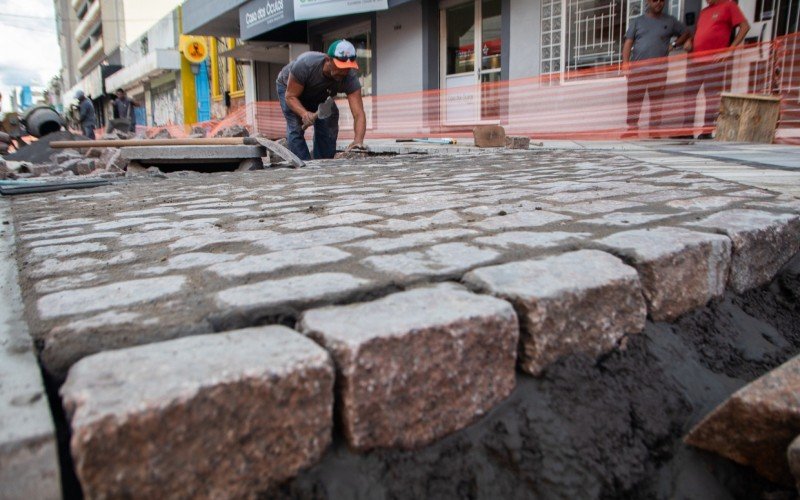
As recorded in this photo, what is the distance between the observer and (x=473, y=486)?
113 cm

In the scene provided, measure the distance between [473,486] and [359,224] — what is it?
1183 mm

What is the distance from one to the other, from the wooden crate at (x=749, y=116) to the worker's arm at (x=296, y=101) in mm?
4698

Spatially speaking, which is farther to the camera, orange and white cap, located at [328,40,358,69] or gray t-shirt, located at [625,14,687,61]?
gray t-shirt, located at [625,14,687,61]

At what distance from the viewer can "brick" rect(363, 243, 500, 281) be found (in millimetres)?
1422

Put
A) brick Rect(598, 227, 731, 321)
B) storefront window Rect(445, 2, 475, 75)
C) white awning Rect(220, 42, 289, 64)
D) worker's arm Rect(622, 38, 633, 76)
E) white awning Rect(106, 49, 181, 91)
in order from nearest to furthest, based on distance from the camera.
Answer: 1. brick Rect(598, 227, 731, 321)
2. worker's arm Rect(622, 38, 633, 76)
3. storefront window Rect(445, 2, 475, 75)
4. white awning Rect(220, 42, 289, 64)
5. white awning Rect(106, 49, 181, 91)

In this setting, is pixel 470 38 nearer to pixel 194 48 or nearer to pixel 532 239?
pixel 532 239

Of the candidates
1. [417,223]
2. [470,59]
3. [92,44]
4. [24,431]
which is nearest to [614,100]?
[470,59]

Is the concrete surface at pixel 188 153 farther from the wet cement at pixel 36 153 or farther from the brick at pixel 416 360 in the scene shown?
the brick at pixel 416 360

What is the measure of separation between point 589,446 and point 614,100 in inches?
342

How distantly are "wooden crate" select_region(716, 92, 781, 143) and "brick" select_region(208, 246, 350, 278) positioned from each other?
20.7 ft

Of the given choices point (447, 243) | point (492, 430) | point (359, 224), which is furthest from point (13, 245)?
point (492, 430)

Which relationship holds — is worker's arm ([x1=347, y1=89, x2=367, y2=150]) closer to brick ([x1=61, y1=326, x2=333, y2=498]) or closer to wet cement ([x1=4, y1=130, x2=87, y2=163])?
wet cement ([x1=4, y1=130, x2=87, y2=163])

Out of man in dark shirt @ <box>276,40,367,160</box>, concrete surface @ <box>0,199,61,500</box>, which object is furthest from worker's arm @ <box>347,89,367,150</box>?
concrete surface @ <box>0,199,61,500</box>

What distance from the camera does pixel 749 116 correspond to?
644cm
